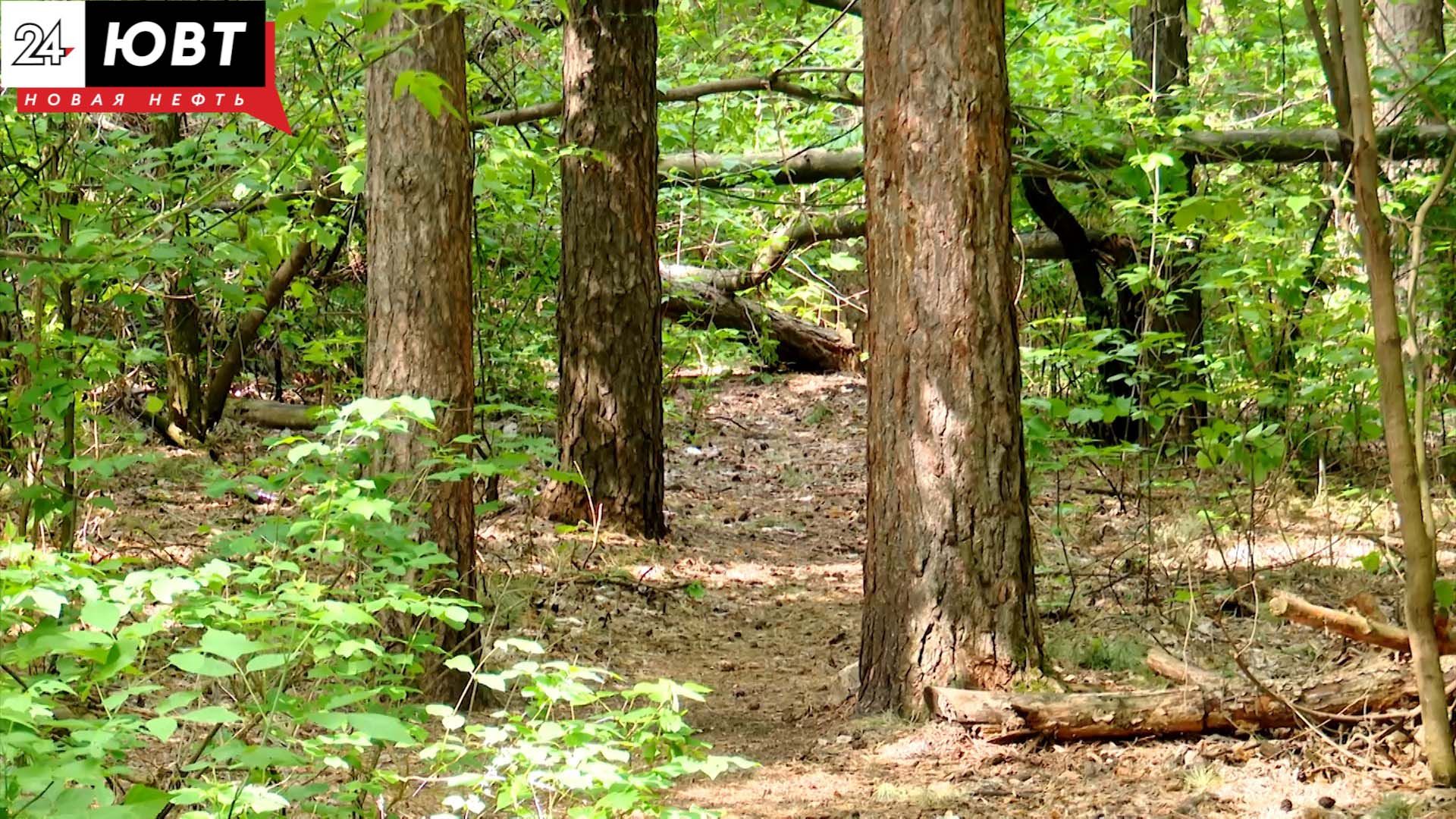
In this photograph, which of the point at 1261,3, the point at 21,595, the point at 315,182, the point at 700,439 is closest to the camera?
the point at 21,595

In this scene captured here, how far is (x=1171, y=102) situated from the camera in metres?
9.05

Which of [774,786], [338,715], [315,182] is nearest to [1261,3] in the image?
[315,182]

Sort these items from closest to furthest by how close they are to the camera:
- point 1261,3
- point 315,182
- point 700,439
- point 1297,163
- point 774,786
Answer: point 774,786 → point 315,182 → point 1297,163 → point 1261,3 → point 700,439

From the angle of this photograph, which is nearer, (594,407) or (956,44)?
(956,44)

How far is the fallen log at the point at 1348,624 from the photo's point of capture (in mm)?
3977

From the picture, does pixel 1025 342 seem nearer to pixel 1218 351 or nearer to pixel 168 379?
pixel 1218 351

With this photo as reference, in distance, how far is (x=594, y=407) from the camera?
840 cm

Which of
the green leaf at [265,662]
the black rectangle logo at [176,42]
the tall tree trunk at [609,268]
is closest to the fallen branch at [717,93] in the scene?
the tall tree trunk at [609,268]

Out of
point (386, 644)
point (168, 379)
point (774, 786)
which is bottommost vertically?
point (774, 786)

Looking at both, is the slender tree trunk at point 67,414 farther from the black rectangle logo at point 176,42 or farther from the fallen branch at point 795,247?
the fallen branch at point 795,247

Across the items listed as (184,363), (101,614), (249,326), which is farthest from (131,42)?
(101,614)

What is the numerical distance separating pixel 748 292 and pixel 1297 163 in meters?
5.98

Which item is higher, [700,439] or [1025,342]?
[1025,342]

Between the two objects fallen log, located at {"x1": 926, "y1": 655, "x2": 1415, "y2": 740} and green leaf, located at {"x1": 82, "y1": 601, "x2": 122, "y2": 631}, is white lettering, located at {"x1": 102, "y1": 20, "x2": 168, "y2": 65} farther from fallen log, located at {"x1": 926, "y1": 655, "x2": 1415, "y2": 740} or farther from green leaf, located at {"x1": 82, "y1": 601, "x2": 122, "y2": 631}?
fallen log, located at {"x1": 926, "y1": 655, "x2": 1415, "y2": 740}
